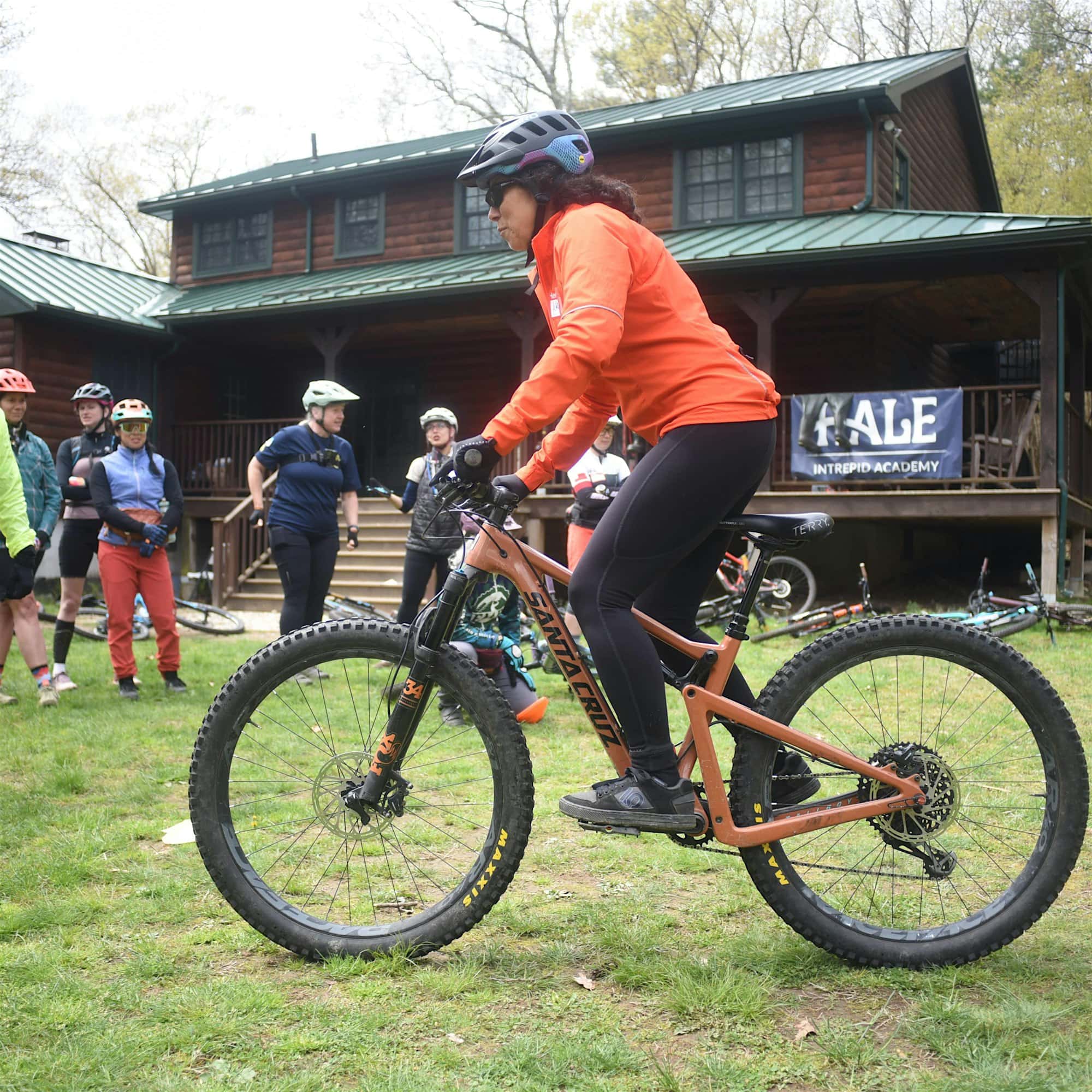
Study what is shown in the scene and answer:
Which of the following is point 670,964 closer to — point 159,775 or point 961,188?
point 159,775

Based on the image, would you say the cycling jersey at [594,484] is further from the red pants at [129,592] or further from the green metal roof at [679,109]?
the green metal roof at [679,109]

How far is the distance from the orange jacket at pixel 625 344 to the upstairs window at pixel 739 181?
14.9 meters

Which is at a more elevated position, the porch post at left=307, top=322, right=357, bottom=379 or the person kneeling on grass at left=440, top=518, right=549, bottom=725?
the porch post at left=307, top=322, right=357, bottom=379

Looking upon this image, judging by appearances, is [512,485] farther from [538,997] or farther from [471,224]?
[471,224]

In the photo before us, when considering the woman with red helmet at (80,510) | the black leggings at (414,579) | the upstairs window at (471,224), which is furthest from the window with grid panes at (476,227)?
the black leggings at (414,579)

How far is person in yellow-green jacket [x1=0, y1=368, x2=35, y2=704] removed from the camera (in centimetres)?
648

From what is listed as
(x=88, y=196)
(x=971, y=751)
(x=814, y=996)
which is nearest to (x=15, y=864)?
(x=814, y=996)

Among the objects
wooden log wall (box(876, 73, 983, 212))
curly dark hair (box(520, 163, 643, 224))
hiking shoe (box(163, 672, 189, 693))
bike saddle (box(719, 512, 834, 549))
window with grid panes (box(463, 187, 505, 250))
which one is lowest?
hiking shoe (box(163, 672, 189, 693))

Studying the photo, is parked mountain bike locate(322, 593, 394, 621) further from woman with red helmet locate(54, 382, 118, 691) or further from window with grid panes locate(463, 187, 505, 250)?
window with grid panes locate(463, 187, 505, 250)

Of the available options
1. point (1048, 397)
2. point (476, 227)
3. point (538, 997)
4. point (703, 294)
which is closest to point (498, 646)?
point (538, 997)

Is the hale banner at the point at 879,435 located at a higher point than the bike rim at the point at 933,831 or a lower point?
higher

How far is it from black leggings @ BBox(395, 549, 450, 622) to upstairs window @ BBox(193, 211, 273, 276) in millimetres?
15886

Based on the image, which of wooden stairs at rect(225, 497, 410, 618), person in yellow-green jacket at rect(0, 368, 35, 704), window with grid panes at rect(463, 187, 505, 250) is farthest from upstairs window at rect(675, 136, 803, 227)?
person in yellow-green jacket at rect(0, 368, 35, 704)

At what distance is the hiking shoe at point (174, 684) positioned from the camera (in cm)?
802
